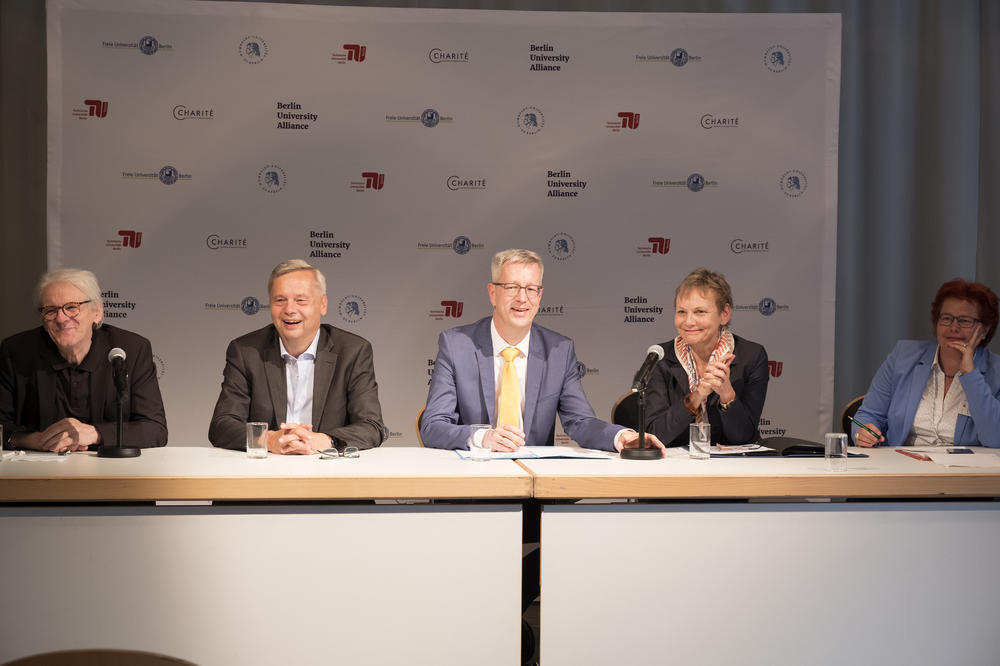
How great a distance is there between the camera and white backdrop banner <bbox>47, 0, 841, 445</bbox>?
15.2 ft

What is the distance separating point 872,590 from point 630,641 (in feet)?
2.16

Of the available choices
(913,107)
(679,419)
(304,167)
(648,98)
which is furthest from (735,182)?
(304,167)

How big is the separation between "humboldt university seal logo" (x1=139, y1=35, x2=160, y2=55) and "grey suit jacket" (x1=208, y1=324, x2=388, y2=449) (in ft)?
7.21

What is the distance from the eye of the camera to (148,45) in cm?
462

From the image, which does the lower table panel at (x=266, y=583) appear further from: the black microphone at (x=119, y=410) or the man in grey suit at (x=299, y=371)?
the man in grey suit at (x=299, y=371)

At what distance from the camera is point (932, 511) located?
2264mm

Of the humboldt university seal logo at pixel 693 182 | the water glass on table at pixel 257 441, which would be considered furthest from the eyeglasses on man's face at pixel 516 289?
the humboldt university seal logo at pixel 693 182

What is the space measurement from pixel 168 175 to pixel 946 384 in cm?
399

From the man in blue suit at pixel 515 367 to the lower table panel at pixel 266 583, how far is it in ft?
3.65

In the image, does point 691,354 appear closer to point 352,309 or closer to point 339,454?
point 339,454

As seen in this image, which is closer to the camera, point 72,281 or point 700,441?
point 700,441

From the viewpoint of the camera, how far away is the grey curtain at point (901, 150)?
5113 millimetres

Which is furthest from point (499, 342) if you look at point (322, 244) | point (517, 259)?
point (322, 244)

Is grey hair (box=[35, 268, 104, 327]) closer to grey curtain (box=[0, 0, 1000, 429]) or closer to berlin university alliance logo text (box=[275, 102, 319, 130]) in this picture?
berlin university alliance logo text (box=[275, 102, 319, 130])
